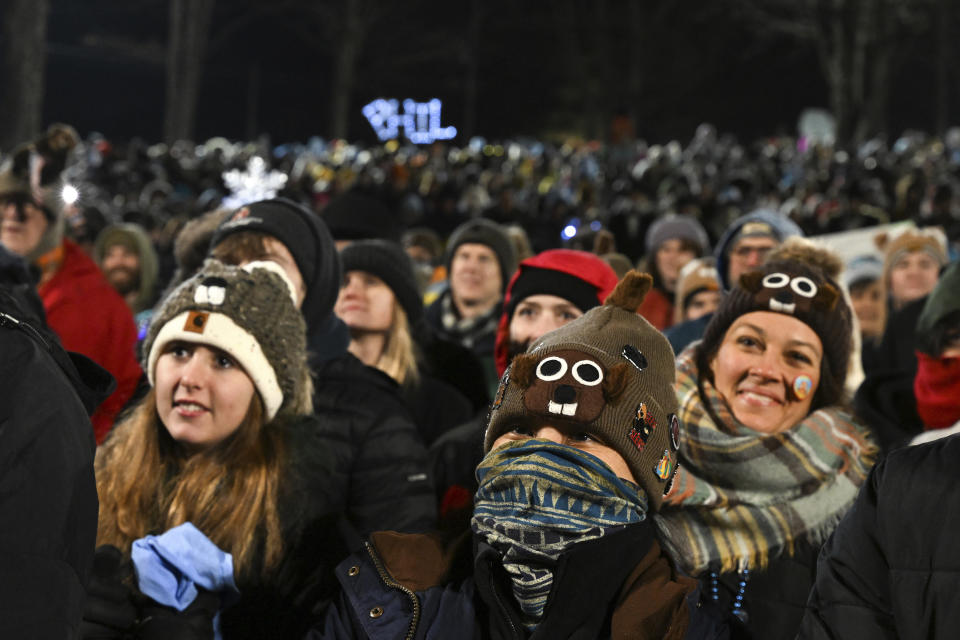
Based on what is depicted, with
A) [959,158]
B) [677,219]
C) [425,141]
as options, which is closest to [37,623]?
[677,219]

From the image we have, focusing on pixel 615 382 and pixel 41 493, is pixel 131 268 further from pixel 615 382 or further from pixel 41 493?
pixel 41 493

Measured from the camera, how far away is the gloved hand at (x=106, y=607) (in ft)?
8.07

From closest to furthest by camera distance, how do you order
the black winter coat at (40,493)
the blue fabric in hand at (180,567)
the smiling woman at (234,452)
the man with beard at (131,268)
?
the black winter coat at (40,493)
the blue fabric in hand at (180,567)
the smiling woman at (234,452)
the man with beard at (131,268)

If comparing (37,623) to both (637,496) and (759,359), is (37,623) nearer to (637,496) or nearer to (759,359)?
(637,496)

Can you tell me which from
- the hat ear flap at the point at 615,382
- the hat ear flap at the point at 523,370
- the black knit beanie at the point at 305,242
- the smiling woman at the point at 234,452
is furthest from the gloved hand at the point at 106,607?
the black knit beanie at the point at 305,242

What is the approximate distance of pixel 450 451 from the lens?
12.2 ft

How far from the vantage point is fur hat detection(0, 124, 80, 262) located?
202 inches

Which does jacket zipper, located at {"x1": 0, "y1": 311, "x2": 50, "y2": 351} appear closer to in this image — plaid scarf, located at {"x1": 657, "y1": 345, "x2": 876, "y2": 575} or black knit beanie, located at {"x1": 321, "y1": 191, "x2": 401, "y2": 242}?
plaid scarf, located at {"x1": 657, "y1": 345, "x2": 876, "y2": 575}

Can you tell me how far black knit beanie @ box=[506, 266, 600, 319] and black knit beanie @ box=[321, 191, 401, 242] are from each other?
1.99m

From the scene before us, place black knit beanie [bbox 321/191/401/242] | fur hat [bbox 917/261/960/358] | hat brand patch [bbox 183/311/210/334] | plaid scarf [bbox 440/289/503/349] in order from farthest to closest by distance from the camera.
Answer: black knit beanie [bbox 321/191/401/242]
plaid scarf [bbox 440/289/503/349]
fur hat [bbox 917/261/960/358]
hat brand patch [bbox 183/311/210/334]

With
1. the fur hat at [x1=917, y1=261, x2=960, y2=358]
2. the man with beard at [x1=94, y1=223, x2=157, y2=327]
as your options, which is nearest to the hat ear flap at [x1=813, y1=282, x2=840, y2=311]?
the fur hat at [x1=917, y1=261, x2=960, y2=358]

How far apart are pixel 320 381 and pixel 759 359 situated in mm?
1273

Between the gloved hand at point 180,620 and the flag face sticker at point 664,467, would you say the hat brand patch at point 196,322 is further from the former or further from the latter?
the flag face sticker at point 664,467

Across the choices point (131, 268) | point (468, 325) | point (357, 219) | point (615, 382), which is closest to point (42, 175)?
point (357, 219)
